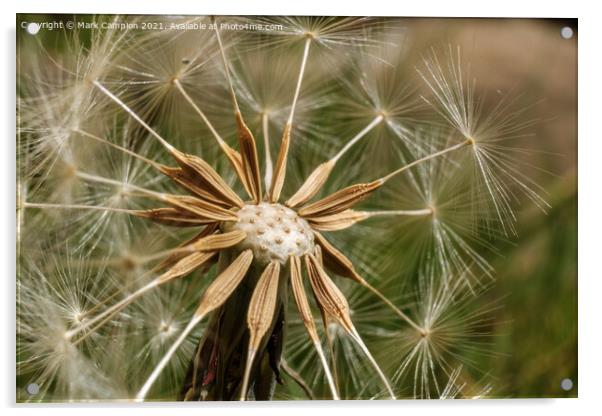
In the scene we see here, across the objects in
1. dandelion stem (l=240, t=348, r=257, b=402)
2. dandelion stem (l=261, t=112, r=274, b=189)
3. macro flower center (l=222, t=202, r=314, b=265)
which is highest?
dandelion stem (l=261, t=112, r=274, b=189)

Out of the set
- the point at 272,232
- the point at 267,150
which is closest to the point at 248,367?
the point at 272,232

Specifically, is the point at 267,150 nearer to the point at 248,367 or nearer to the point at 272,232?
the point at 272,232

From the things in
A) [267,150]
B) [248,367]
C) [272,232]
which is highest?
[267,150]

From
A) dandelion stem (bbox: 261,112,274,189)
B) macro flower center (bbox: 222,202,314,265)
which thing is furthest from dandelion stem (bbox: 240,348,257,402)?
dandelion stem (bbox: 261,112,274,189)

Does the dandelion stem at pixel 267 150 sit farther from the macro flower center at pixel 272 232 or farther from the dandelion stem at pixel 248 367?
the dandelion stem at pixel 248 367

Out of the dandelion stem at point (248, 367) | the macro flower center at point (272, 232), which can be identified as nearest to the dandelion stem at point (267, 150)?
the macro flower center at point (272, 232)

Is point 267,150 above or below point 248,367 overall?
above

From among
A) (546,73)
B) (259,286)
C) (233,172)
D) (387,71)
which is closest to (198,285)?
(233,172)

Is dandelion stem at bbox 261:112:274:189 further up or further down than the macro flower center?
further up

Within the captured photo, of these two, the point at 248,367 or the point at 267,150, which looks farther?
the point at 267,150

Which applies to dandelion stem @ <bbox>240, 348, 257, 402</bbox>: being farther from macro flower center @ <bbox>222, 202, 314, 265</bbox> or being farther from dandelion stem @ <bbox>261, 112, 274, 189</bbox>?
dandelion stem @ <bbox>261, 112, 274, 189</bbox>
